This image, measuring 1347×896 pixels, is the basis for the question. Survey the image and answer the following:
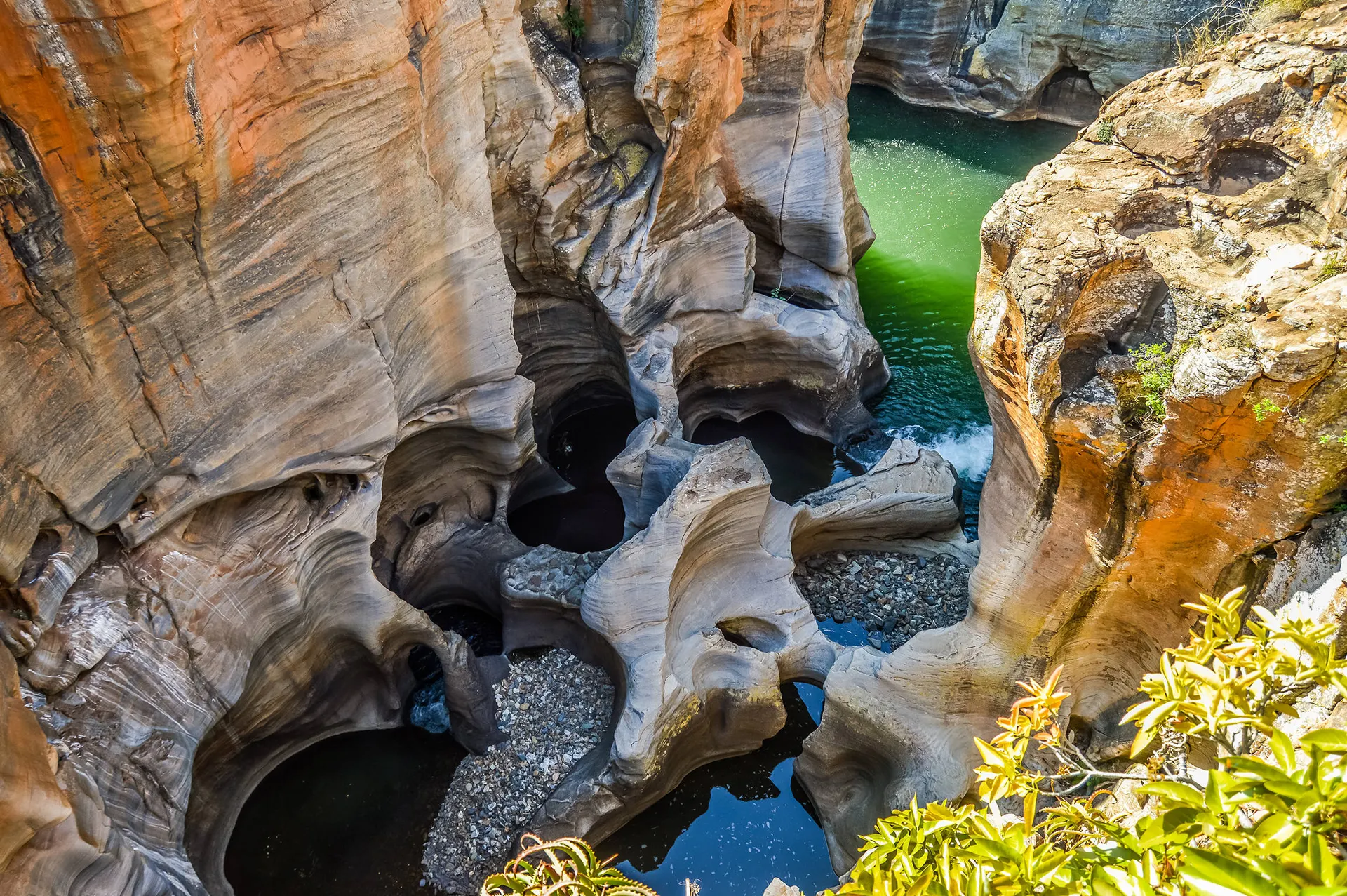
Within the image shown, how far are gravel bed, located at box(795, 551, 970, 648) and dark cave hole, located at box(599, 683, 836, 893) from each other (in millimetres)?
1553

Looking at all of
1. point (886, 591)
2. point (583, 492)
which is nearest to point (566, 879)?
point (886, 591)

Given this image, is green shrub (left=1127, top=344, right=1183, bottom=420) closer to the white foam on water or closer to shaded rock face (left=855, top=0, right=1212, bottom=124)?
the white foam on water

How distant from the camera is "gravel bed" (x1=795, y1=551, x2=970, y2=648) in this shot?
962 centimetres

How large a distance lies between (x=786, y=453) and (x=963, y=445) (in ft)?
7.87

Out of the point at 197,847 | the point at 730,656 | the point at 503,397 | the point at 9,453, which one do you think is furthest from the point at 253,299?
the point at 730,656

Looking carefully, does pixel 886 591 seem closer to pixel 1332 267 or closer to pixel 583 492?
pixel 583 492

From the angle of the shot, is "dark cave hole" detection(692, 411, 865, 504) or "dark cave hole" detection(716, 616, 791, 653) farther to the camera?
"dark cave hole" detection(692, 411, 865, 504)

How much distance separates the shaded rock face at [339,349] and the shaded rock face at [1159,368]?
8.23 feet

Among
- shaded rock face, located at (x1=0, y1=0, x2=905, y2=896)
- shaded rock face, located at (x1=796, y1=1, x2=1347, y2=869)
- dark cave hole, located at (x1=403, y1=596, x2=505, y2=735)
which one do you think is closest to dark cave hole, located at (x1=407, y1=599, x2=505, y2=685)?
dark cave hole, located at (x1=403, y1=596, x2=505, y2=735)

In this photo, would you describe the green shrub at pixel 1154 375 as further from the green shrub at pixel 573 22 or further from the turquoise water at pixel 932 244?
the green shrub at pixel 573 22

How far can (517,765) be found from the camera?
8.10 m

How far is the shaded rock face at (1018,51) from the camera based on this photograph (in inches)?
758

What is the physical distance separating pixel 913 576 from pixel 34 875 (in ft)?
26.6

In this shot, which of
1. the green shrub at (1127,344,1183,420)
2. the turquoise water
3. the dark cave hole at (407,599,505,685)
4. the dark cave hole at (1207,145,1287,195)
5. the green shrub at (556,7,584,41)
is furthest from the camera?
the turquoise water
